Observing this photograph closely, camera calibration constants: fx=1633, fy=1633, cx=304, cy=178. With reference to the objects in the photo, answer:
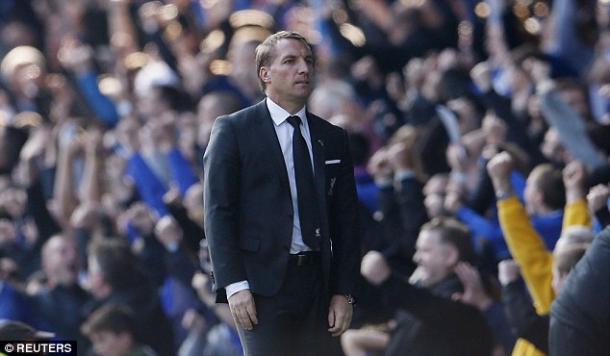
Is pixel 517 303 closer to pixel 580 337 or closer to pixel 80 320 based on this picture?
pixel 580 337

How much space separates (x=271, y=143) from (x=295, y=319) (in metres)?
0.73

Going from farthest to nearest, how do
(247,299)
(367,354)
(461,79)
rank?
(461,79)
(367,354)
(247,299)

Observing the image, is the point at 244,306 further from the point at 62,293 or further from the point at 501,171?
the point at 62,293

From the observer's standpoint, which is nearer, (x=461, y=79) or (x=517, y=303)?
(x=517, y=303)

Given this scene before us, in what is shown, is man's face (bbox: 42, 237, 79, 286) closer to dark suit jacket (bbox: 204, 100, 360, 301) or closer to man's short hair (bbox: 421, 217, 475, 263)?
man's short hair (bbox: 421, 217, 475, 263)

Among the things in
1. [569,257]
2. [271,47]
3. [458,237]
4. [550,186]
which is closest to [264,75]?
Answer: [271,47]

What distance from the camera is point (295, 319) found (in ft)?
21.8

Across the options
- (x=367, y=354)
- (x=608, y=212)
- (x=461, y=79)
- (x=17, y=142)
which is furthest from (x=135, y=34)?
(x=608, y=212)

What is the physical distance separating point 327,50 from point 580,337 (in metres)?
7.45

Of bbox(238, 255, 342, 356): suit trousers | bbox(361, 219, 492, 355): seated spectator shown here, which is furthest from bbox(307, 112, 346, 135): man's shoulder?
bbox(361, 219, 492, 355): seated spectator

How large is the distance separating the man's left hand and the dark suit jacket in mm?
42

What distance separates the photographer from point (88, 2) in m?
17.9

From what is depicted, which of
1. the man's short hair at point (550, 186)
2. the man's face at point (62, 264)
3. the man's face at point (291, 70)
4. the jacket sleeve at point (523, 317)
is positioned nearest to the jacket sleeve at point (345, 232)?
the man's face at point (291, 70)

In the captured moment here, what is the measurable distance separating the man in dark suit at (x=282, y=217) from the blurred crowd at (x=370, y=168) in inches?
47.7
